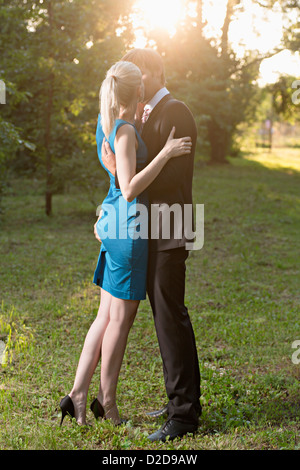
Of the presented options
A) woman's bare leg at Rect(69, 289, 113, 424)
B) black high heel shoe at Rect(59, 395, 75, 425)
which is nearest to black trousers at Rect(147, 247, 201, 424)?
woman's bare leg at Rect(69, 289, 113, 424)

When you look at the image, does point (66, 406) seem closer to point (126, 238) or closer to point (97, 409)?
point (97, 409)

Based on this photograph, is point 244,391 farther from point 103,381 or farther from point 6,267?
point 6,267

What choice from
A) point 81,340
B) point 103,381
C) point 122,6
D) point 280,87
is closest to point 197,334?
point 81,340

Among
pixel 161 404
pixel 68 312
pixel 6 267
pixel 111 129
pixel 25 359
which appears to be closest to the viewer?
pixel 111 129

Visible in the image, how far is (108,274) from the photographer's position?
3.20 m

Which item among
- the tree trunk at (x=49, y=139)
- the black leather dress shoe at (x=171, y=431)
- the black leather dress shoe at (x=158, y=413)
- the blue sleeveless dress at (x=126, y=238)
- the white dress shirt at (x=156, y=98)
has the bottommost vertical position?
the black leather dress shoe at (x=158, y=413)

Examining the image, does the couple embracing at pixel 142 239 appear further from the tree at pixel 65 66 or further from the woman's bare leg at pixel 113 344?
the tree at pixel 65 66

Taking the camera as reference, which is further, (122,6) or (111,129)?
(122,6)

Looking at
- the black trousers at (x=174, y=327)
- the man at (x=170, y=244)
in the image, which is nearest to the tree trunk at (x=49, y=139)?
the man at (x=170, y=244)

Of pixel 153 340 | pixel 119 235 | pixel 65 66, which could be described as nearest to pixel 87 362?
pixel 119 235

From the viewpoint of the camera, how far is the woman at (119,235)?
290cm

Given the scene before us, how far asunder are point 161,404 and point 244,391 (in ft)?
2.01

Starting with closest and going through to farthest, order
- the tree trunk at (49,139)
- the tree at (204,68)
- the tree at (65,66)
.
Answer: the tree at (65,66), the tree trunk at (49,139), the tree at (204,68)

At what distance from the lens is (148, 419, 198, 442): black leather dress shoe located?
314cm
